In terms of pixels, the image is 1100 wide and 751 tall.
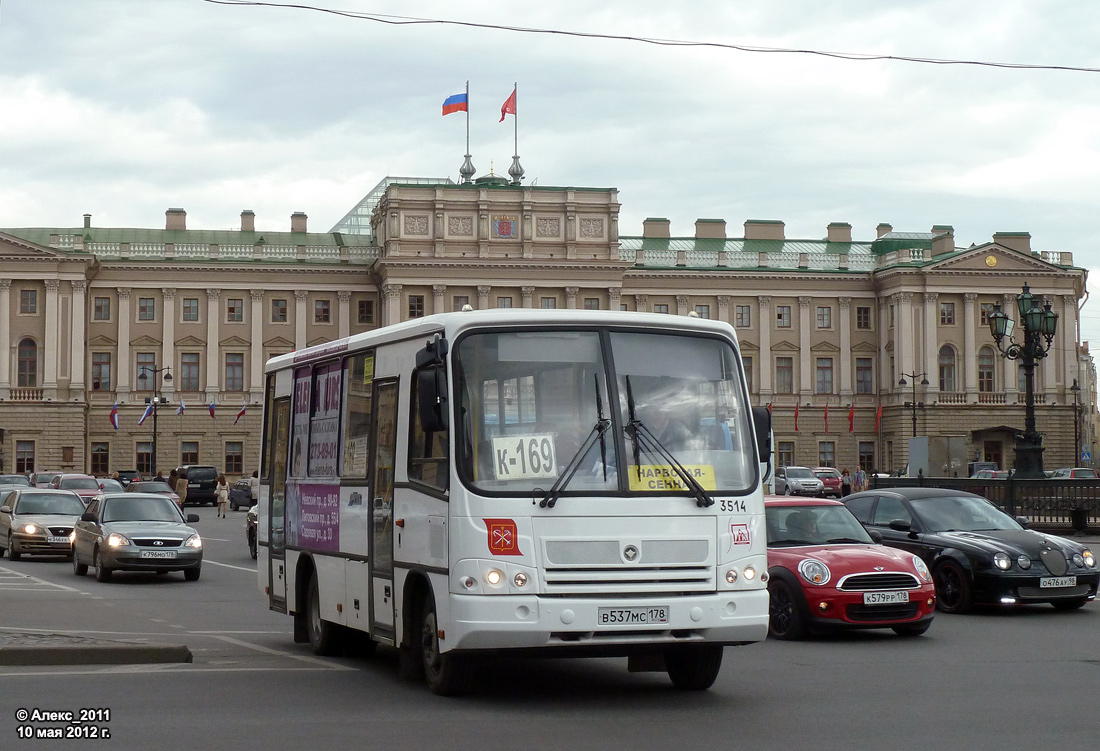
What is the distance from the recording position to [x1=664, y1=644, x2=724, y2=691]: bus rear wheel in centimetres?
1084

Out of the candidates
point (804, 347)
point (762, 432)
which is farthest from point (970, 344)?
point (762, 432)

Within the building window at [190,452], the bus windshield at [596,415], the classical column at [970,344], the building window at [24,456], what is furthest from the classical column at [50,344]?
the bus windshield at [596,415]

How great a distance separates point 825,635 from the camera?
15.5m

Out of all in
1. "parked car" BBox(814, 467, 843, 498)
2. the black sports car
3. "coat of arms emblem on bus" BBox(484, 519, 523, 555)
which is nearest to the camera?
"coat of arms emblem on bus" BBox(484, 519, 523, 555)

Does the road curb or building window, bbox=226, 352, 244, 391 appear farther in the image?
building window, bbox=226, 352, 244, 391

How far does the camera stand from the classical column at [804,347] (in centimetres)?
9325

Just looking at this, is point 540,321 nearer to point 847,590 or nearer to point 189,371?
point 847,590

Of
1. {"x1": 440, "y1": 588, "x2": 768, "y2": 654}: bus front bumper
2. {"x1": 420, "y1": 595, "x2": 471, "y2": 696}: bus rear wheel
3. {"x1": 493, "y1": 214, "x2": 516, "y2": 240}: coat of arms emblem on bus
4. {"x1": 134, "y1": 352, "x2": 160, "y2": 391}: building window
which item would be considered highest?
{"x1": 493, "y1": 214, "x2": 516, "y2": 240}: coat of arms emblem on bus

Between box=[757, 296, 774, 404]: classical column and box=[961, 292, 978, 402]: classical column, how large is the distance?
40.2ft

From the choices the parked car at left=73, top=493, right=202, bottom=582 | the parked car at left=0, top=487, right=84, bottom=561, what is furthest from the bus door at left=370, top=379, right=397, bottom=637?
the parked car at left=0, top=487, right=84, bottom=561

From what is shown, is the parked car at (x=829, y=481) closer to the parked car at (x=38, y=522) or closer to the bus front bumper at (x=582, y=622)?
the parked car at (x=38, y=522)

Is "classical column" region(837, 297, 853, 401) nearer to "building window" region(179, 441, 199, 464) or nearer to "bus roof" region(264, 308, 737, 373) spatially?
"building window" region(179, 441, 199, 464)

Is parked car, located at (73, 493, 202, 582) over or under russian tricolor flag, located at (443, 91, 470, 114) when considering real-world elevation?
under

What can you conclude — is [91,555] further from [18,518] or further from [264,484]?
[264,484]
